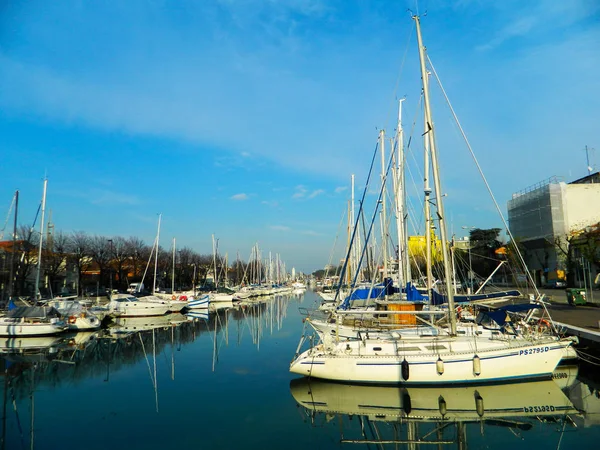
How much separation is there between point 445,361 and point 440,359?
0.76ft

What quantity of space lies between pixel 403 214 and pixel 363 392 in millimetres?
16777

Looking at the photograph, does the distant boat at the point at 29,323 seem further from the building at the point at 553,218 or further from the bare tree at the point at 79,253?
the building at the point at 553,218

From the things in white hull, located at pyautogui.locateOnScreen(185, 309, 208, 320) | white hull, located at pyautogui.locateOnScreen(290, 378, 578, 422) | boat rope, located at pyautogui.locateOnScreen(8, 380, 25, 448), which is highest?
boat rope, located at pyautogui.locateOnScreen(8, 380, 25, 448)

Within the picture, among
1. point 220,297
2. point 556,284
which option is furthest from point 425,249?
point 220,297

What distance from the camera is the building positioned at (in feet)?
207

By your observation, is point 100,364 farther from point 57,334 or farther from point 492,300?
point 492,300

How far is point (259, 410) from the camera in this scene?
47.0ft

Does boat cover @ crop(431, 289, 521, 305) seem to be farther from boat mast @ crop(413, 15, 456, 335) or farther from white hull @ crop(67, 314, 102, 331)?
white hull @ crop(67, 314, 102, 331)

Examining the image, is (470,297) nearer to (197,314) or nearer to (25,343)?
(25,343)

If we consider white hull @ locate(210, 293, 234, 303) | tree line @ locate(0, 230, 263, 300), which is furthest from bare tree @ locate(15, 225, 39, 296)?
white hull @ locate(210, 293, 234, 303)

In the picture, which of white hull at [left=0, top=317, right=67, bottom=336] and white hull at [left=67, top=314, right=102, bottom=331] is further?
white hull at [left=67, top=314, right=102, bottom=331]

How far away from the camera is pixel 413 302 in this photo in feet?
71.2

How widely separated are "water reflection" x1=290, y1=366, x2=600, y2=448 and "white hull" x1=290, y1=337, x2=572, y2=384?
0.41 m

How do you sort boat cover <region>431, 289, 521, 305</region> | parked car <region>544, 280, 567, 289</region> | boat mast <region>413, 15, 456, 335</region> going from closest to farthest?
boat mast <region>413, 15, 456, 335</region>
boat cover <region>431, 289, 521, 305</region>
parked car <region>544, 280, 567, 289</region>
